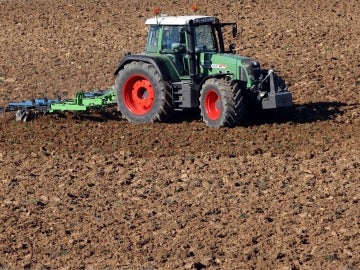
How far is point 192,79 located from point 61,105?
2429mm

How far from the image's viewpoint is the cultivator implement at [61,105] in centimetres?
1798

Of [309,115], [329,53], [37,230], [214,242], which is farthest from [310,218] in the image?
[329,53]

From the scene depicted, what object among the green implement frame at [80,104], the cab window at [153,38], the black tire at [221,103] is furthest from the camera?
the green implement frame at [80,104]

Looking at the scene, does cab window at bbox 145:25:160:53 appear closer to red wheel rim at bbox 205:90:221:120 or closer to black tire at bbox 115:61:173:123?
black tire at bbox 115:61:173:123

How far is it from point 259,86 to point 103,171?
12.3 ft

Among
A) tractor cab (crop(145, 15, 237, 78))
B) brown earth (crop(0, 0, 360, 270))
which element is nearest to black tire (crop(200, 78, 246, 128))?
brown earth (crop(0, 0, 360, 270))

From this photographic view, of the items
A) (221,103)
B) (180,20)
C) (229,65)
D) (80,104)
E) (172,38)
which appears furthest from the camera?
(80,104)

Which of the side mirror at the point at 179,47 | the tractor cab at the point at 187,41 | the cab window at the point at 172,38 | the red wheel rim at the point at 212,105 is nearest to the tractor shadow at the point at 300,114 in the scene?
the red wheel rim at the point at 212,105

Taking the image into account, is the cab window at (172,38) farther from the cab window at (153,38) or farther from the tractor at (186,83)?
the cab window at (153,38)

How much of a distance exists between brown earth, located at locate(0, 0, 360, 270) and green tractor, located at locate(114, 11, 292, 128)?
14.4 inches

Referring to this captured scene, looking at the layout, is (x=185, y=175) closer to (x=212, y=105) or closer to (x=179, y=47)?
(x=212, y=105)

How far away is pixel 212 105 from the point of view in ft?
56.6

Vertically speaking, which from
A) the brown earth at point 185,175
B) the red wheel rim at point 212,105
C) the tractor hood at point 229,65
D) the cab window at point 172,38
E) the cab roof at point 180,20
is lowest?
the brown earth at point 185,175

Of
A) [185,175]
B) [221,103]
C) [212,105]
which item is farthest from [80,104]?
[185,175]
